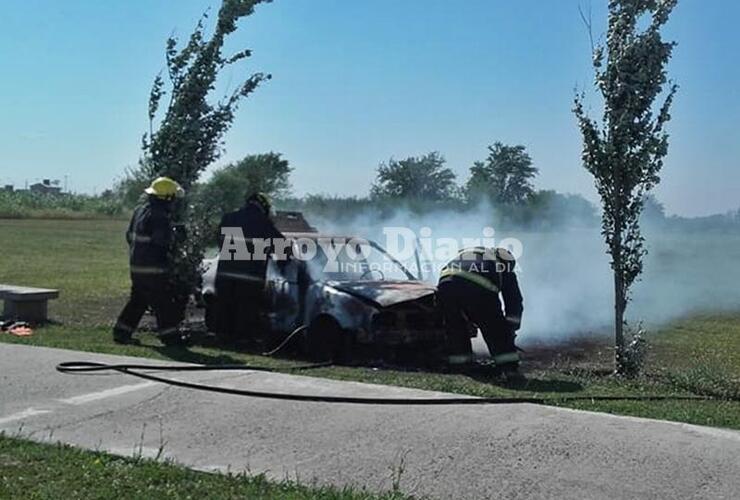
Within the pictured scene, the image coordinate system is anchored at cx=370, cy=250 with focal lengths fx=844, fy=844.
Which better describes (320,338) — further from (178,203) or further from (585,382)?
(178,203)

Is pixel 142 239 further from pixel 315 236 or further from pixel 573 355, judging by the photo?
pixel 573 355

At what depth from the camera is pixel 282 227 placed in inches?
495

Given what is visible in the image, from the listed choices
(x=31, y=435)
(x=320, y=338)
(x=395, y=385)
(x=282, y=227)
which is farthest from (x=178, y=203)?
→ (x=31, y=435)

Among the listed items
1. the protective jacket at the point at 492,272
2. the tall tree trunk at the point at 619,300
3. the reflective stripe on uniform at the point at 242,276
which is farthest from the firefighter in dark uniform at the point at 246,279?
the tall tree trunk at the point at 619,300

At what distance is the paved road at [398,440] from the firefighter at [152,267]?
3321 mm

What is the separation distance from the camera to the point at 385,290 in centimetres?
959

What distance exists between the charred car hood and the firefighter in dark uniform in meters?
1.38

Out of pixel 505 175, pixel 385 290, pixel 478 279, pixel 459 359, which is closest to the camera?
pixel 478 279

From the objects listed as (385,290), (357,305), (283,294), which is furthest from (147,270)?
(385,290)

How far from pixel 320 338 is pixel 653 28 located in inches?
199

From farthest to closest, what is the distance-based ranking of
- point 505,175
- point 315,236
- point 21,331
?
1. point 505,175
2. point 21,331
3. point 315,236

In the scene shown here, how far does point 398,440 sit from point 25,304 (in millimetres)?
8311

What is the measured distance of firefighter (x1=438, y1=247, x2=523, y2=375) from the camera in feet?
28.7

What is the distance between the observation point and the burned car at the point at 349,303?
365 inches
